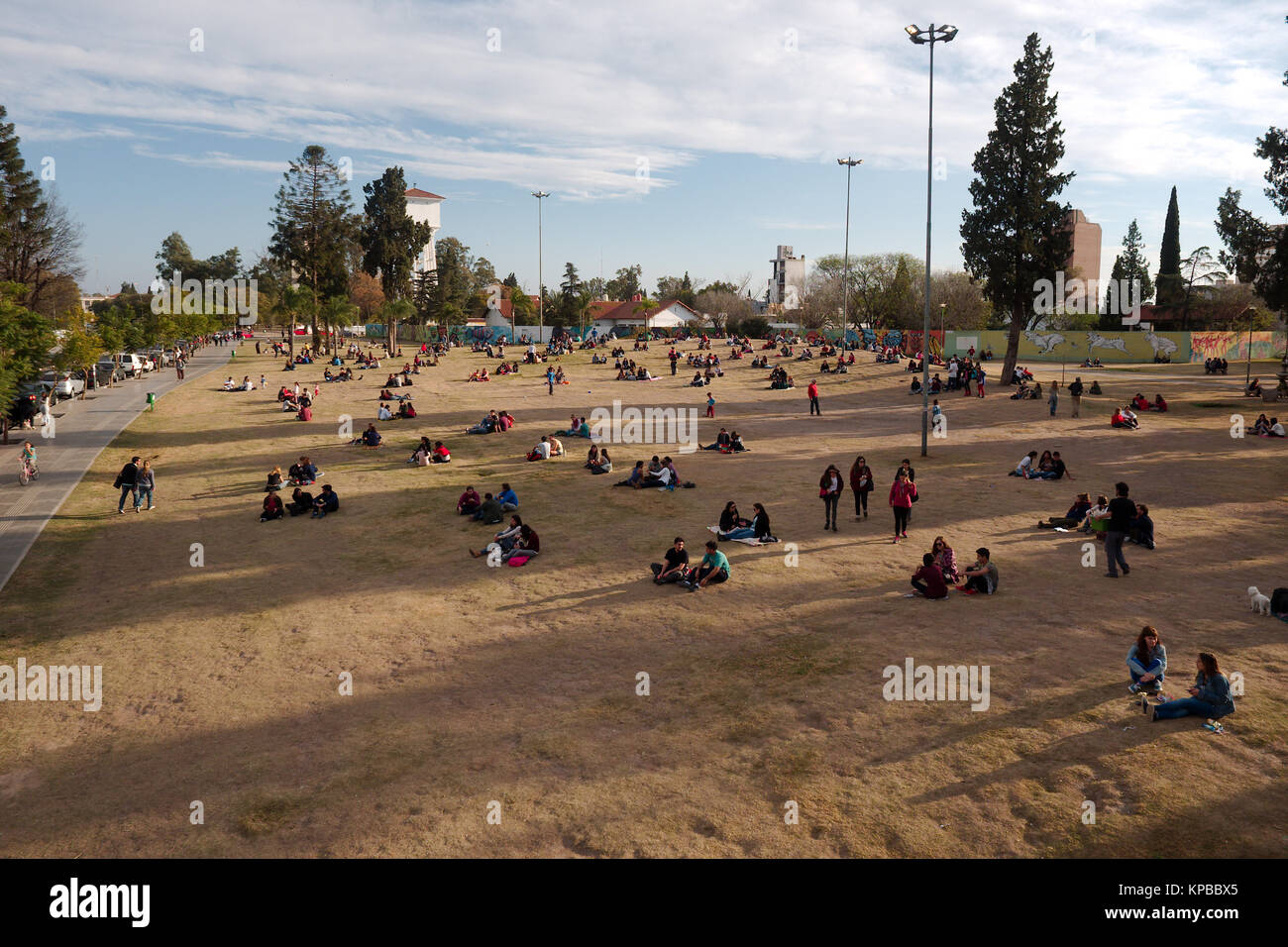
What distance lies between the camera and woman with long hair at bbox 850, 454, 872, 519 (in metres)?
18.3

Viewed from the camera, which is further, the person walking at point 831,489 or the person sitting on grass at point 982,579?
the person walking at point 831,489

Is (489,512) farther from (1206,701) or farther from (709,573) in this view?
(1206,701)

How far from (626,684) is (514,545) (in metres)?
6.86

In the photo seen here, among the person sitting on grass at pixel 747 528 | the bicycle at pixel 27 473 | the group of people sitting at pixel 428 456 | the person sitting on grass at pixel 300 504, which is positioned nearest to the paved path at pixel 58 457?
the bicycle at pixel 27 473

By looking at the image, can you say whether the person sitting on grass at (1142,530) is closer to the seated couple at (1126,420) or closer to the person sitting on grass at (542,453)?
the seated couple at (1126,420)

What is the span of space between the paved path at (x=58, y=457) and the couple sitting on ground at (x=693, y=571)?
1290 centimetres

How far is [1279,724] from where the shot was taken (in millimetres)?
8766

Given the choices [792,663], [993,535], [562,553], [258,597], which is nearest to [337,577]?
[258,597]

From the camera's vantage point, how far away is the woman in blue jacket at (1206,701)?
877 centimetres

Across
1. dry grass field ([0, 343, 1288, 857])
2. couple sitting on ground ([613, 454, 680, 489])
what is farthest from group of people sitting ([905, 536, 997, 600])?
couple sitting on ground ([613, 454, 680, 489])

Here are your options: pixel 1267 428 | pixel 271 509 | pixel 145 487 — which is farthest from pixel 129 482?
pixel 1267 428

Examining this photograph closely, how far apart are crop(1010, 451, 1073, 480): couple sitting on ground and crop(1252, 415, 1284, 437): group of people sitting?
→ 1130 cm

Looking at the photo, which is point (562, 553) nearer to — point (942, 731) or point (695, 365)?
Result: point (942, 731)

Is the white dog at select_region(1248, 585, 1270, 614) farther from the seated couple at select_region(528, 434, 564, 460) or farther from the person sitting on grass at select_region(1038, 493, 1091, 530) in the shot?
the seated couple at select_region(528, 434, 564, 460)
